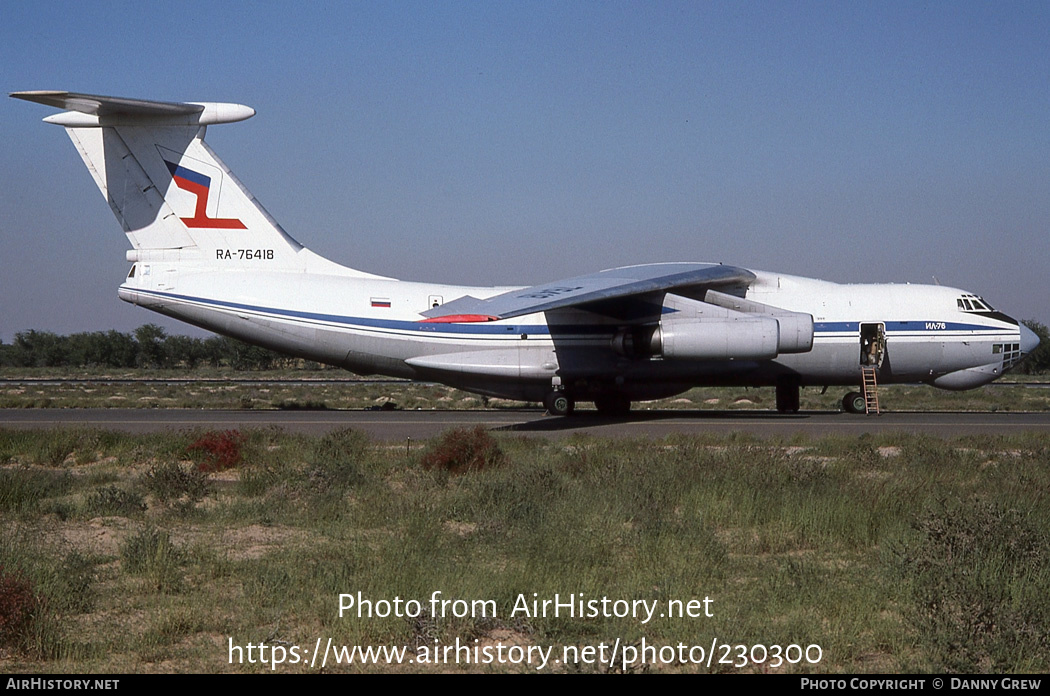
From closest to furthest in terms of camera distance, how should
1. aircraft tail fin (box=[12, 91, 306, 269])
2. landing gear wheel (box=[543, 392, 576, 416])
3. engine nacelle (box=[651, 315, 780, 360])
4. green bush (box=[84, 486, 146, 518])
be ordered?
green bush (box=[84, 486, 146, 518]) < engine nacelle (box=[651, 315, 780, 360]) < aircraft tail fin (box=[12, 91, 306, 269]) < landing gear wheel (box=[543, 392, 576, 416])

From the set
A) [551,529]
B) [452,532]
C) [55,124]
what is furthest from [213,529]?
[55,124]

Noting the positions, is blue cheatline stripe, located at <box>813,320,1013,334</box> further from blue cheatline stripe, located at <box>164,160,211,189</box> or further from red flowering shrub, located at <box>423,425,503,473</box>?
blue cheatline stripe, located at <box>164,160,211,189</box>

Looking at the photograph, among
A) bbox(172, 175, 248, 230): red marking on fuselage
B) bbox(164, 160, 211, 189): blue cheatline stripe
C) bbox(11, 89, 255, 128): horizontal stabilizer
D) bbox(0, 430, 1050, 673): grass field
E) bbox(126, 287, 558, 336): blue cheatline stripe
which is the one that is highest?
bbox(11, 89, 255, 128): horizontal stabilizer

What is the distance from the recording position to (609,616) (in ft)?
18.5

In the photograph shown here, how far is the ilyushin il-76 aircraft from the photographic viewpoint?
19.4m

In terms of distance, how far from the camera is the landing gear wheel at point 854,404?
2086 centimetres

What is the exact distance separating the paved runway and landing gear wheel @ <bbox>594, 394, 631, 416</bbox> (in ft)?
1.60

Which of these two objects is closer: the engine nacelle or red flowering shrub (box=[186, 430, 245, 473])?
red flowering shrub (box=[186, 430, 245, 473])

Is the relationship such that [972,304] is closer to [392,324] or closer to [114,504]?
[392,324]

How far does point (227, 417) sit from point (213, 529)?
12.2m

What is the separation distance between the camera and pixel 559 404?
19.8 meters

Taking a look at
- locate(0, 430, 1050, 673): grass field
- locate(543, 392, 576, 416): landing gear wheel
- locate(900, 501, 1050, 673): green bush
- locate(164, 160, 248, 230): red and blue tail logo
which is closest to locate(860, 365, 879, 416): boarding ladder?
locate(543, 392, 576, 416): landing gear wheel

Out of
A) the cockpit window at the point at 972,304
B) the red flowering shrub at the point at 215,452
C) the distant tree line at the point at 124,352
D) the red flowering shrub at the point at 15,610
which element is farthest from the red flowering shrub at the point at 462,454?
the distant tree line at the point at 124,352

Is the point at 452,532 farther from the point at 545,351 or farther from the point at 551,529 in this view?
the point at 545,351
